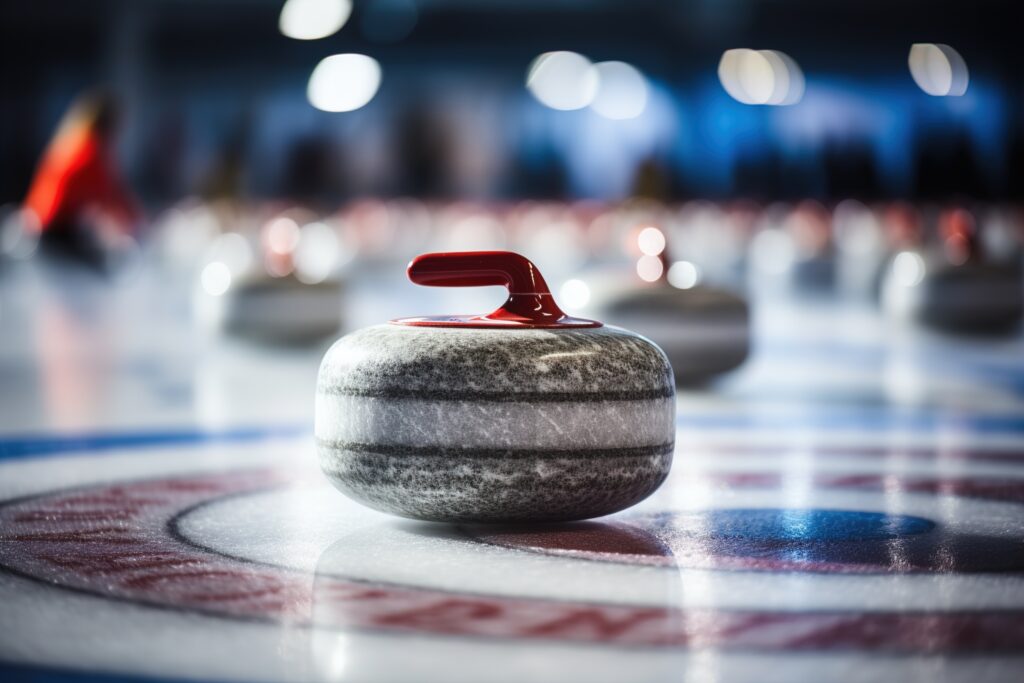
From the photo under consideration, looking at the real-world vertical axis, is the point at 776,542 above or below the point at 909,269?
below

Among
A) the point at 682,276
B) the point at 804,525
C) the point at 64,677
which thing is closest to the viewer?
the point at 64,677

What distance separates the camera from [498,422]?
314 cm

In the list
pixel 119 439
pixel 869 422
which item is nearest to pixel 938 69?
pixel 869 422

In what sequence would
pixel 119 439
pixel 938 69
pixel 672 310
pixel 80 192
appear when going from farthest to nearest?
1. pixel 938 69
2. pixel 80 192
3. pixel 672 310
4. pixel 119 439

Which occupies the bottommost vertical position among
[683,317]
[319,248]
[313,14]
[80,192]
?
[683,317]

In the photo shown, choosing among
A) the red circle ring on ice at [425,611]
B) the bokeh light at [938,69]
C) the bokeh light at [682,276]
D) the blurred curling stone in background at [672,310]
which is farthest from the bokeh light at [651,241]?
the bokeh light at [938,69]

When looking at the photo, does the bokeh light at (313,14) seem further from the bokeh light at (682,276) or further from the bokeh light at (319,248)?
the bokeh light at (682,276)

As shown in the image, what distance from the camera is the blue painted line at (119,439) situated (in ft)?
15.8

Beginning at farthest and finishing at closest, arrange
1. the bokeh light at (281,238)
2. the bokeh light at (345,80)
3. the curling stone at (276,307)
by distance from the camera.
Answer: the bokeh light at (345,80), the bokeh light at (281,238), the curling stone at (276,307)

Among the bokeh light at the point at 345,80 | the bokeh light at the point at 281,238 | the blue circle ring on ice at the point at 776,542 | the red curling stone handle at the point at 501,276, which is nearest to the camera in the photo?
the blue circle ring on ice at the point at 776,542

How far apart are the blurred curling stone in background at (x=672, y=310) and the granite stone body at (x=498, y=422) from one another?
326 centimetres

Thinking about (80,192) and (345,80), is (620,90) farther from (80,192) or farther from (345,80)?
(80,192)

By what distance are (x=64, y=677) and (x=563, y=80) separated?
3081cm

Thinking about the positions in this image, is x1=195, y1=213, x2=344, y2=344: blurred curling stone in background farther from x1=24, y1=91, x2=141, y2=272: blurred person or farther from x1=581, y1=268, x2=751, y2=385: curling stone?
x1=24, y1=91, x2=141, y2=272: blurred person
